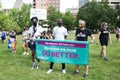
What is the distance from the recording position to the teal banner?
11.3 metres

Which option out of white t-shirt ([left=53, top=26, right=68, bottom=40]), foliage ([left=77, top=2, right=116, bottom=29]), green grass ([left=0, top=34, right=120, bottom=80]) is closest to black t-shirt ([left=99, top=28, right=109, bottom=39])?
green grass ([left=0, top=34, right=120, bottom=80])

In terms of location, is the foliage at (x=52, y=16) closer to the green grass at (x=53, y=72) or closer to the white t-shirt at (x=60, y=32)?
the green grass at (x=53, y=72)

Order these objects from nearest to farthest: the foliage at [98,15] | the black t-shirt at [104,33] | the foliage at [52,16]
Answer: the black t-shirt at [104,33] → the foliage at [98,15] → the foliage at [52,16]

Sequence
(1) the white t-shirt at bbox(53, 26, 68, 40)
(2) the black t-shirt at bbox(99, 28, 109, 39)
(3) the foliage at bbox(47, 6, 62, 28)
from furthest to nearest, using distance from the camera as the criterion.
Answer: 1. (3) the foliage at bbox(47, 6, 62, 28)
2. (2) the black t-shirt at bbox(99, 28, 109, 39)
3. (1) the white t-shirt at bbox(53, 26, 68, 40)

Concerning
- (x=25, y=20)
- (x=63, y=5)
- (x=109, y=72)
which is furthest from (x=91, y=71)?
(x=63, y=5)

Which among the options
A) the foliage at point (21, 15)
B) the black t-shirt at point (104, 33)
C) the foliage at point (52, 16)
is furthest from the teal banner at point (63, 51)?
the foliage at point (21, 15)

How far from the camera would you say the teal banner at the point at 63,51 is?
1134 cm

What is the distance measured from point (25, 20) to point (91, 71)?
8647 cm

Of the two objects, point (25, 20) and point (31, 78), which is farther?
point (25, 20)

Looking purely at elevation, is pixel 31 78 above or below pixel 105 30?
below

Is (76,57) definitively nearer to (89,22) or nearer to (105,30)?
(105,30)

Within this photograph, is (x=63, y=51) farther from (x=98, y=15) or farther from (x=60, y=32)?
(x=98, y=15)

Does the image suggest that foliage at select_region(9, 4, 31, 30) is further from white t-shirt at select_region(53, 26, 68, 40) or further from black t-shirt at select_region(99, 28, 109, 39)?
white t-shirt at select_region(53, 26, 68, 40)

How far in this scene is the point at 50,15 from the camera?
104250 millimetres
